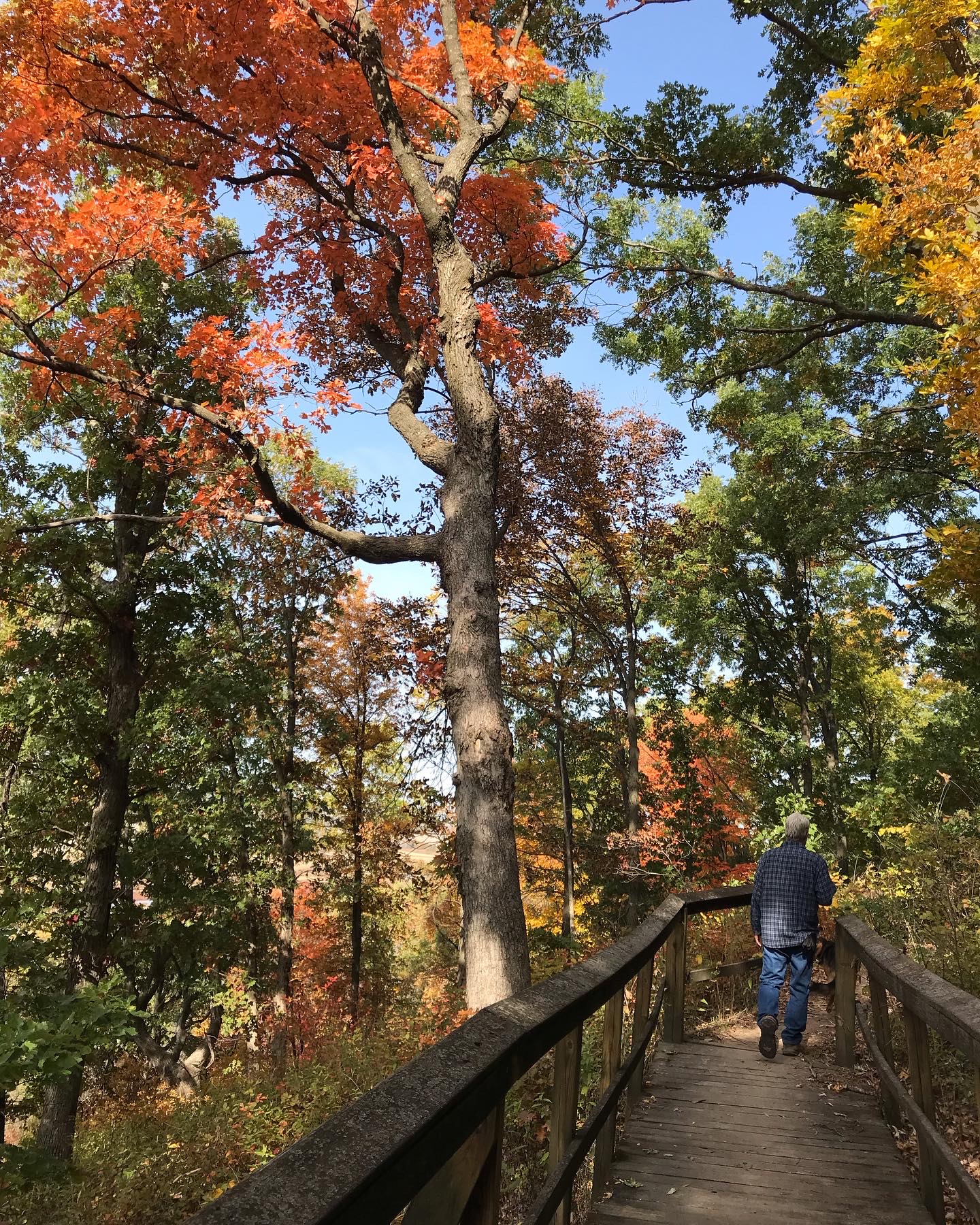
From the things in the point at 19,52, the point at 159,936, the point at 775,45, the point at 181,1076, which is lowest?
the point at 181,1076

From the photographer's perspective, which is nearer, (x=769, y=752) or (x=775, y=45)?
(x=775, y=45)

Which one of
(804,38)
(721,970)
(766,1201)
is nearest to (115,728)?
(721,970)

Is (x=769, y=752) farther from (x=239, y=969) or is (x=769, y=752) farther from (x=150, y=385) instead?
(x=150, y=385)

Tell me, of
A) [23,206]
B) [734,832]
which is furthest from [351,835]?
[23,206]

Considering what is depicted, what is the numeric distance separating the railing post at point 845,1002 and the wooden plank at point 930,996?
5.44 feet

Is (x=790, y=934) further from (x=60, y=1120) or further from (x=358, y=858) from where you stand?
(x=358, y=858)

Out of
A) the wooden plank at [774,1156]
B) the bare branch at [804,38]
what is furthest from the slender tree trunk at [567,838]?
the wooden plank at [774,1156]

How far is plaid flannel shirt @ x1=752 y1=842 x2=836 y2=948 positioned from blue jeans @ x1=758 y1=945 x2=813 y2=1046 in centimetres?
10

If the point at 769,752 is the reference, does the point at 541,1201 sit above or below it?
below

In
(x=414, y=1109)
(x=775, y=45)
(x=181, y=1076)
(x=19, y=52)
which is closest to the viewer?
(x=414, y=1109)

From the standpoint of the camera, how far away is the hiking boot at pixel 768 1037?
6.28 metres

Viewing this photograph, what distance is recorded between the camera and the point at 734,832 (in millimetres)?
21094

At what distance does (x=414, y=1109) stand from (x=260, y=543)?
1623cm

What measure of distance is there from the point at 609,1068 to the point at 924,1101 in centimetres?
145
